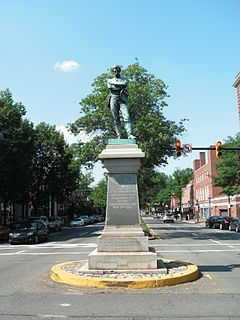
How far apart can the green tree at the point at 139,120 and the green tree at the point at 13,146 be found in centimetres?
557

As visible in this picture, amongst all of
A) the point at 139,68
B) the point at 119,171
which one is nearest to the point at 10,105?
the point at 139,68

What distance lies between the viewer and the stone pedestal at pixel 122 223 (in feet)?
29.0

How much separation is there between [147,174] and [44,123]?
2256 centimetres

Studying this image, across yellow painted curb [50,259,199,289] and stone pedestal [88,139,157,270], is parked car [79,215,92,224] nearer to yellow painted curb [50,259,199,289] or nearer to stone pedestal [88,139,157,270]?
stone pedestal [88,139,157,270]

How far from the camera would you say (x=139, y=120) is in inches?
Result: 1025

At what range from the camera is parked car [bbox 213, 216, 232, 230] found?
1544 inches

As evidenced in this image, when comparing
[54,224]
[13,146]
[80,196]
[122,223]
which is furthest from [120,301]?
[80,196]

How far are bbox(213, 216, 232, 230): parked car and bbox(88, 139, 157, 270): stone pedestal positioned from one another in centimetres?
3139

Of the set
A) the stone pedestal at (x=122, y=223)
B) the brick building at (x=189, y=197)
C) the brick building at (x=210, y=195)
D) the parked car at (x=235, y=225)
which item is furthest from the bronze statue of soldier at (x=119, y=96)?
the brick building at (x=189, y=197)

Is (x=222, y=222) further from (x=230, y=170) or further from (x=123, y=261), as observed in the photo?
(x=123, y=261)

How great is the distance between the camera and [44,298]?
7188 millimetres

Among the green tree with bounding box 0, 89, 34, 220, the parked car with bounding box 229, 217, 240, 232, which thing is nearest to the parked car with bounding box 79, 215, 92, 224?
the green tree with bounding box 0, 89, 34, 220

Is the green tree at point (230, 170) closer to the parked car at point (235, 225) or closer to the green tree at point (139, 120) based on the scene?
the parked car at point (235, 225)

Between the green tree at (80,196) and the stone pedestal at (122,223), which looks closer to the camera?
the stone pedestal at (122,223)
